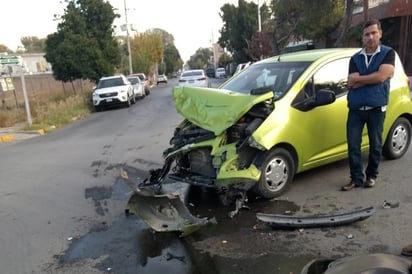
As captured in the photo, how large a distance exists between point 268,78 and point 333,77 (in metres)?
0.90

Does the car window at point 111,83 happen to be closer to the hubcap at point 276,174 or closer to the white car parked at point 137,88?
the white car parked at point 137,88

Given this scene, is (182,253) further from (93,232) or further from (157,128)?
(157,128)

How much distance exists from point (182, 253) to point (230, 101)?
202cm

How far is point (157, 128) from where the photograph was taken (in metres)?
13.1

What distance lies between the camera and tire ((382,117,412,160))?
6.54 m

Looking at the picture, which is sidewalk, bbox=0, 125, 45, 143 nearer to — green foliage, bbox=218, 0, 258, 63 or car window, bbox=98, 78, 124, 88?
car window, bbox=98, 78, 124, 88

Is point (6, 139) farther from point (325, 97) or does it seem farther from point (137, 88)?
point (137, 88)

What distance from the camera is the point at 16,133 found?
15.6 m

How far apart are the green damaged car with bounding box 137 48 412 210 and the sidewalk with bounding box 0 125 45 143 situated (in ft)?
33.3

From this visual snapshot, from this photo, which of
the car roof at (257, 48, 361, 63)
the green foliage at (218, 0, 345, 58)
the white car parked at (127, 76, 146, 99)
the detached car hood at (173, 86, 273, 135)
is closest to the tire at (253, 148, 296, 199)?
the detached car hood at (173, 86, 273, 135)

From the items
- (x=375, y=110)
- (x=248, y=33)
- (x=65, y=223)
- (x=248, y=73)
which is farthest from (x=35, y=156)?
(x=248, y=33)

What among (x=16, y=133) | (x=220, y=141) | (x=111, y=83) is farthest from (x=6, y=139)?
(x=220, y=141)

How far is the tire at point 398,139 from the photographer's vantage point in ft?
21.5

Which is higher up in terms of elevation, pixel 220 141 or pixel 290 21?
pixel 290 21
